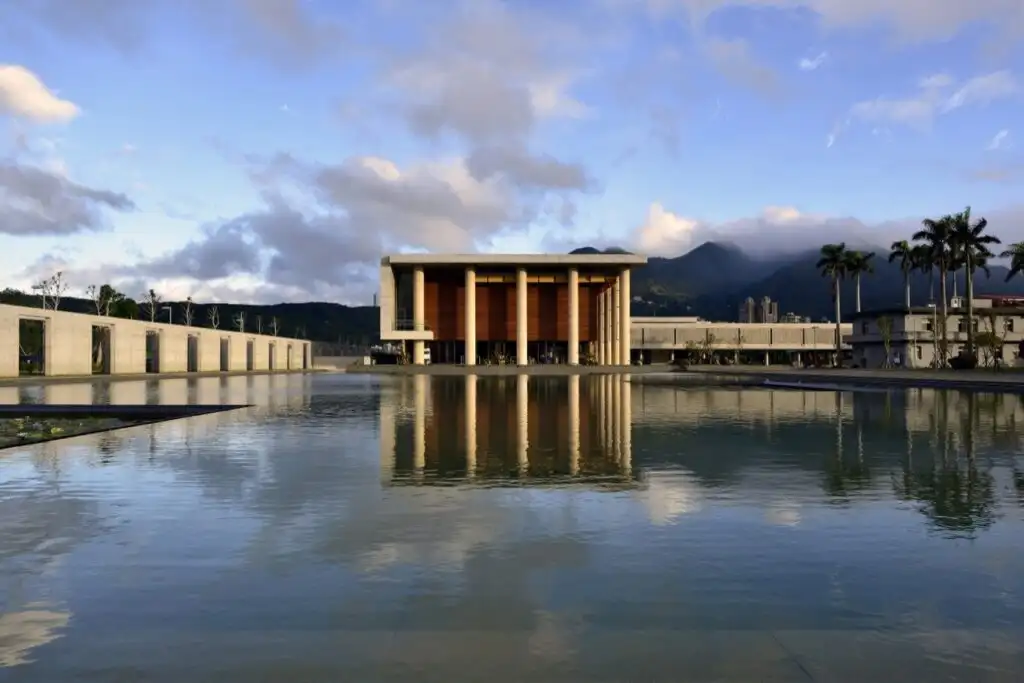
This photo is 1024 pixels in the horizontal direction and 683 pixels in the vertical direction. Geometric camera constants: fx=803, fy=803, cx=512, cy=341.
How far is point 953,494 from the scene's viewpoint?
36.6 ft

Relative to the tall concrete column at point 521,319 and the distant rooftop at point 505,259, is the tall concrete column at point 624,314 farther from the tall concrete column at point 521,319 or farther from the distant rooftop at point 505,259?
the tall concrete column at point 521,319

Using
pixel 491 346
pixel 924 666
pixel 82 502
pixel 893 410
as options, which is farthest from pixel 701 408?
pixel 491 346

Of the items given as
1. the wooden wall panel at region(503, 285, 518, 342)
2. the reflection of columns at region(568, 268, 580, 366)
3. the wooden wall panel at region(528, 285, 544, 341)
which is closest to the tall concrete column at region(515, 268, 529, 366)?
the reflection of columns at region(568, 268, 580, 366)

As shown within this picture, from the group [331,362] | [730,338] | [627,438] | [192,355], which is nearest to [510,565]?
[627,438]

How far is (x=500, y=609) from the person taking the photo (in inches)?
251

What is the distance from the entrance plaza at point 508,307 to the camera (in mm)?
104438

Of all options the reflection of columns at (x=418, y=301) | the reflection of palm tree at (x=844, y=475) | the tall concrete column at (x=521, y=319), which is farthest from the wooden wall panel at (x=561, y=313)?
the reflection of palm tree at (x=844, y=475)

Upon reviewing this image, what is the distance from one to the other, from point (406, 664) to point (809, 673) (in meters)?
2.59

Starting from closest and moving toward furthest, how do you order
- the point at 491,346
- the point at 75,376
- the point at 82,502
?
the point at 82,502, the point at 75,376, the point at 491,346

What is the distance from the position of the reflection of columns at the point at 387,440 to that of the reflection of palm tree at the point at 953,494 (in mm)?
7609

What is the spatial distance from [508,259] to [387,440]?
285 ft

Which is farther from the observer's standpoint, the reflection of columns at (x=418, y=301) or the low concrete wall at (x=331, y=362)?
the low concrete wall at (x=331, y=362)

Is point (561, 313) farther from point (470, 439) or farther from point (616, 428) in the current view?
point (470, 439)

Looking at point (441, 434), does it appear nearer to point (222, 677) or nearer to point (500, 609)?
point (500, 609)
